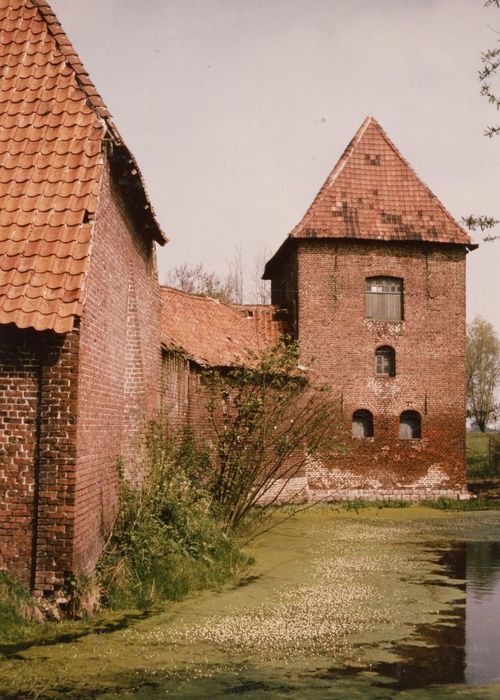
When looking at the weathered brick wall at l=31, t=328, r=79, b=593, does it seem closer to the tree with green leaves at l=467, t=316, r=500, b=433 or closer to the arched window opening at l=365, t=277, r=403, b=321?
the arched window opening at l=365, t=277, r=403, b=321

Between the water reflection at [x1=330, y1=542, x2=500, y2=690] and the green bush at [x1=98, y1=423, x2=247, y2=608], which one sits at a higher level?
the green bush at [x1=98, y1=423, x2=247, y2=608]

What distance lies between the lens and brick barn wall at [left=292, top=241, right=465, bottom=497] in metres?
21.7

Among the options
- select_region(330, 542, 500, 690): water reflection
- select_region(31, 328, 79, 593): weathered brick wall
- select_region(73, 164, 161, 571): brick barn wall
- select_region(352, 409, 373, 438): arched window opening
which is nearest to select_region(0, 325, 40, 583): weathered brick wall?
select_region(31, 328, 79, 593): weathered brick wall

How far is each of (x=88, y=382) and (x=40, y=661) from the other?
2909mm

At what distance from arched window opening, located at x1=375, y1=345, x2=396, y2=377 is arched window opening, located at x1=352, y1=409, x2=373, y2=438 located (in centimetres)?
128

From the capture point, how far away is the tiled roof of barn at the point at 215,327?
1892cm

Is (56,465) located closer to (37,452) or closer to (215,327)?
(37,452)

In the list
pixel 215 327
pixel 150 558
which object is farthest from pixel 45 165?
pixel 215 327

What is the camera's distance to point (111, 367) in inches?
381

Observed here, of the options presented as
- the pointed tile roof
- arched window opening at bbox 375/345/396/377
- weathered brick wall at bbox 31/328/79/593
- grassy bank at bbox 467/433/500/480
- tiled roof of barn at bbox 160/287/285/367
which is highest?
the pointed tile roof

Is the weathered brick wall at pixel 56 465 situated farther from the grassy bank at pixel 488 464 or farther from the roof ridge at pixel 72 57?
the grassy bank at pixel 488 464

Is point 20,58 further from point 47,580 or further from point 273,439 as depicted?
point 273,439

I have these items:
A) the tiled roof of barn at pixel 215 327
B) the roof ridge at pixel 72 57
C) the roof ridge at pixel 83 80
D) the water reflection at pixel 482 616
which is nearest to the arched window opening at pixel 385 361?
the tiled roof of barn at pixel 215 327

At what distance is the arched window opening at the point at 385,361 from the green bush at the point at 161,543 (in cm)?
1090
